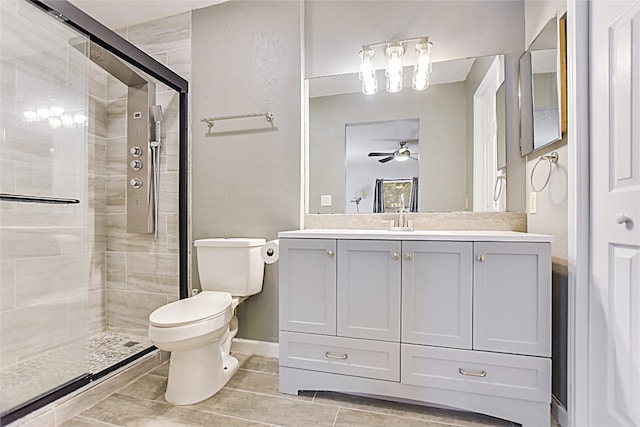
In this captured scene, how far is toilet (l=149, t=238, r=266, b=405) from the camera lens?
158 centimetres

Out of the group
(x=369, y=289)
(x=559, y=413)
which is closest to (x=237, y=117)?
(x=369, y=289)

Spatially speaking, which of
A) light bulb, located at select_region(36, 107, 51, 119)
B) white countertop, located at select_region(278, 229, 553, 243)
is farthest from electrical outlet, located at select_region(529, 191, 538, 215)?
light bulb, located at select_region(36, 107, 51, 119)

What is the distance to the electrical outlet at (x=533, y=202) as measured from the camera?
1772 millimetres

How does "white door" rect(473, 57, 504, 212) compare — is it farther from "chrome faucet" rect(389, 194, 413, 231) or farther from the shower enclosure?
the shower enclosure

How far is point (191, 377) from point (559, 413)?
1.76 m

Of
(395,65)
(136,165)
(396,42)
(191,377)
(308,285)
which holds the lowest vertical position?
(191,377)

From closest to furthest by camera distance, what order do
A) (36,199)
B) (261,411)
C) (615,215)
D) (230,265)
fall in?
(615,215), (261,411), (36,199), (230,265)

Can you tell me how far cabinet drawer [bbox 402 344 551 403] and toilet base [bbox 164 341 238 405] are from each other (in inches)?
39.6

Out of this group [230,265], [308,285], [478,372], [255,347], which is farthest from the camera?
[255,347]

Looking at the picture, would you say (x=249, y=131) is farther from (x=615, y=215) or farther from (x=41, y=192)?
(x=615, y=215)

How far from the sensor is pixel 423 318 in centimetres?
154

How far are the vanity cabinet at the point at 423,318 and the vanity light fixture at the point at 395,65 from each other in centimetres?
108

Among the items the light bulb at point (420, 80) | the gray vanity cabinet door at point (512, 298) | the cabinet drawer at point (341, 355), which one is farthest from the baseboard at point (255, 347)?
the light bulb at point (420, 80)

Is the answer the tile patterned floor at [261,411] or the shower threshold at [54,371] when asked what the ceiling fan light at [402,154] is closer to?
the tile patterned floor at [261,411]
